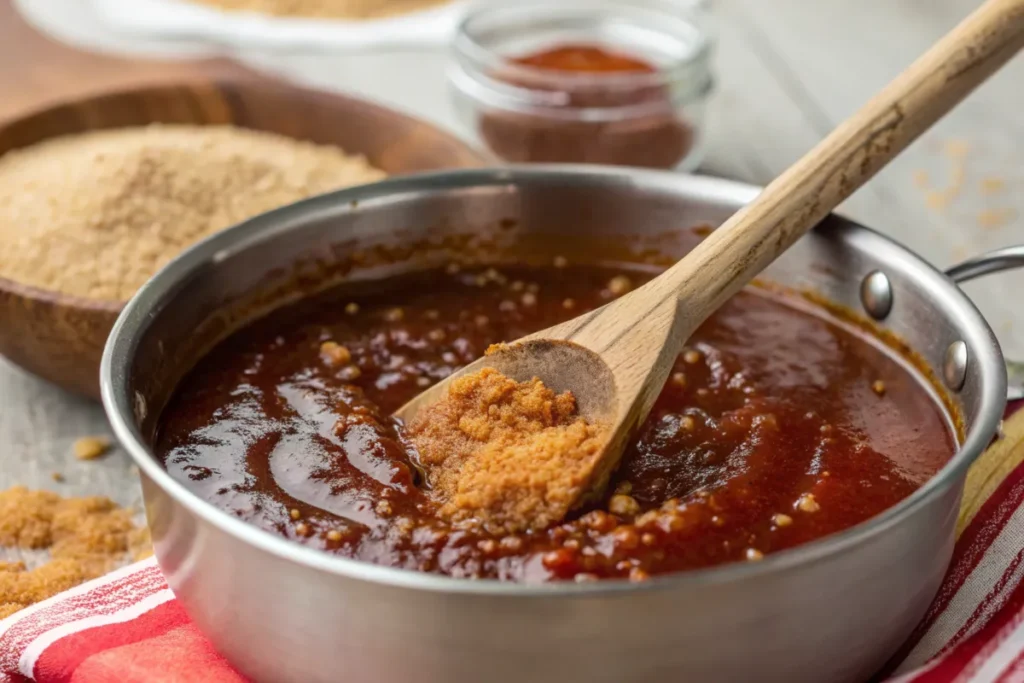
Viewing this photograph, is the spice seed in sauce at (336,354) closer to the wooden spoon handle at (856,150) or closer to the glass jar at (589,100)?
the wooden spoon handle at (856,150)

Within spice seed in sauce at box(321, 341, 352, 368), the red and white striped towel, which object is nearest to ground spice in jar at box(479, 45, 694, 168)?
spice seed in sauce at box(321, 341, 352, 368)

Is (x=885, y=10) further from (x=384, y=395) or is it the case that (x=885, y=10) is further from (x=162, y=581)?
(x=162, y=581)

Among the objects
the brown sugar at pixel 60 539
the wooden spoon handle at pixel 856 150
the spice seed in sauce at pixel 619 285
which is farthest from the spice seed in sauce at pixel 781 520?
the brown sugar at pixel 60 539

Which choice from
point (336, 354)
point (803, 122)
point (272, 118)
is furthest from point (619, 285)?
point (803, 122)

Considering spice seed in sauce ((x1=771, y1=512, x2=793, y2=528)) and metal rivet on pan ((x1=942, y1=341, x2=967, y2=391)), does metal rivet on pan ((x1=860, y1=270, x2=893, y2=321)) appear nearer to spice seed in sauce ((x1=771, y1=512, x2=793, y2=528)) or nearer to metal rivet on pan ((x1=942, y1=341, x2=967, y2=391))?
metal rivet on pan ((x1=942, y1=341, x2=967, y2=391))

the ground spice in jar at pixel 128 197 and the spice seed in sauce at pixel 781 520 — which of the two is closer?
the spice seed in sauce at pixel 781 520

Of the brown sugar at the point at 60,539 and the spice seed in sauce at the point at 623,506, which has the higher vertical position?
the spice seed in sauce at the point at 623,506

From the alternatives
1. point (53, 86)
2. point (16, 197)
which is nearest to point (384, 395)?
point (16, 197)
